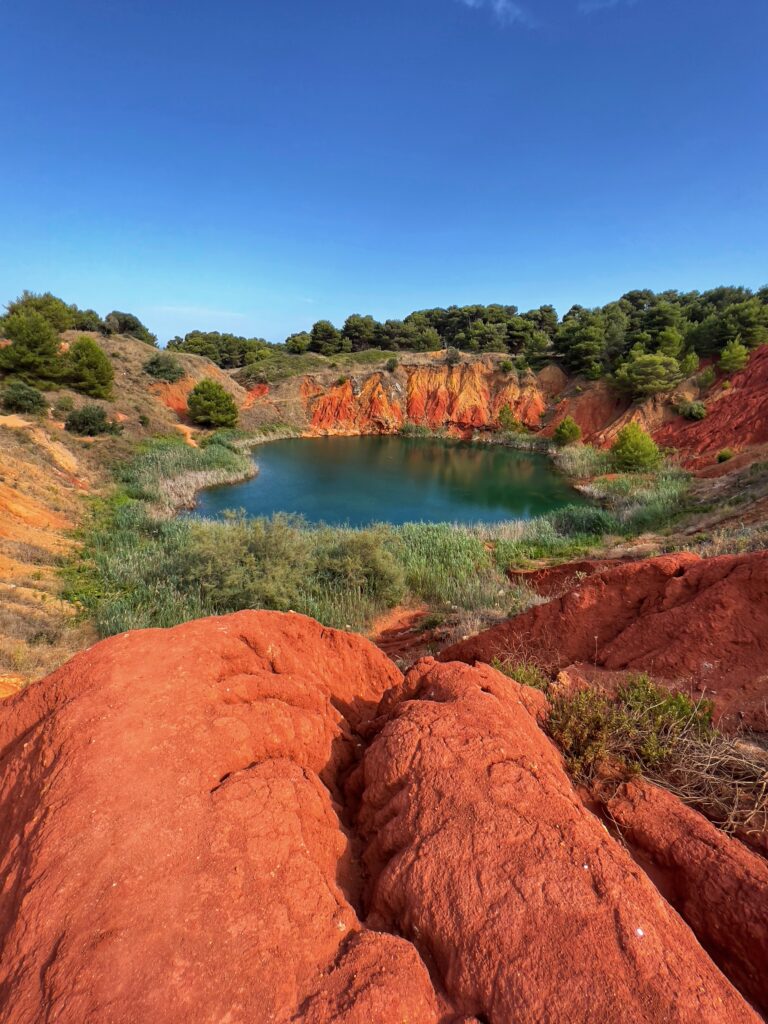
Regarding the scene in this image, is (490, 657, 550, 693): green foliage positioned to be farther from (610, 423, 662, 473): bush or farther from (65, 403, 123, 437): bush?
(65, 403, 123, 437): bush

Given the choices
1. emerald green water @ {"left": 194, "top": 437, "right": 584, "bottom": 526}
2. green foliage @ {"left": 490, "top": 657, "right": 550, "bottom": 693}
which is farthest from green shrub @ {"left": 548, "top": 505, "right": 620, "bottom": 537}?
green foliage @ {"left": 490, "top": 657, "right": 550, "bottom": 693}

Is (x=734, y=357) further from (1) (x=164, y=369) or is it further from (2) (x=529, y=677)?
(1) (x=164, y=369)

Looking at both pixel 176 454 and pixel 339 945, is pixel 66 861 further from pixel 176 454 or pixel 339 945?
pixel 176 454

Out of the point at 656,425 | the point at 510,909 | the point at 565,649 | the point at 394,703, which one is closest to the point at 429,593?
the point at 565,649

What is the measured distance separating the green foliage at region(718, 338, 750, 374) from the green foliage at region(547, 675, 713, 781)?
115 feet

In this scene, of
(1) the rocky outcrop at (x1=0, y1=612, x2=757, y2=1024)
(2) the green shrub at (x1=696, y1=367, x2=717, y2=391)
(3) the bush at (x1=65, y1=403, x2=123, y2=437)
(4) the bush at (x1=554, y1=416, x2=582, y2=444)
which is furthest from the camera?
(4) the bush at (x1=554, y1=416, x2=582, y2=444)

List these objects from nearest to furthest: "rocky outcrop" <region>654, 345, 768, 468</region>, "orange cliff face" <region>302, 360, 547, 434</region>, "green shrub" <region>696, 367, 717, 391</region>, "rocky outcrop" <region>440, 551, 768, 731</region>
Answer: "rocky outcrop" <region>440, 551, 768, 731</region> < "rocky outcrop" <region>654, 345, 768, 468</region> < "green shrub" <region>696, 367, 717, 391</region> < "orange cliff face" <region>302, 360, 547, 434</region>

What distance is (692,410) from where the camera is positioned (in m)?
30.0

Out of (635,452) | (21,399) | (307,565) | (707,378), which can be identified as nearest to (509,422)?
(707,378)

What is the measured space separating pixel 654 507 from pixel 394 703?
16.7 metres

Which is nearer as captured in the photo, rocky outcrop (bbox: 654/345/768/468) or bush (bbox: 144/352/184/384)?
rocky outcrop (bbox: 654/345/768/468)

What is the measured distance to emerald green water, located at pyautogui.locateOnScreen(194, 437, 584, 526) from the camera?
21.1 m

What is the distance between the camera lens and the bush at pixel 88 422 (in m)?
24.1

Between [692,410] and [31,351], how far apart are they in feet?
133
